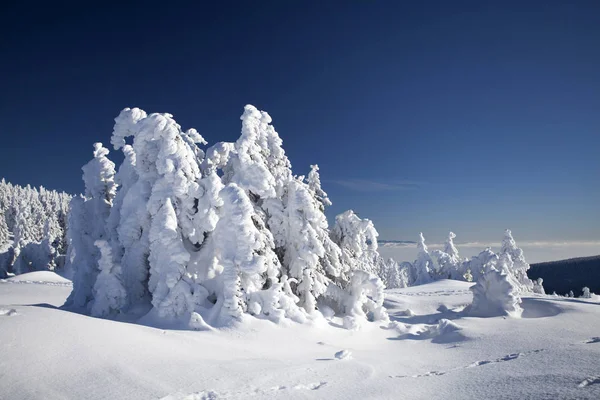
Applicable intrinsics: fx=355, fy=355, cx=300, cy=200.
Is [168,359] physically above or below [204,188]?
below

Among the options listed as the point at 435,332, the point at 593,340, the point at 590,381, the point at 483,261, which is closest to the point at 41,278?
the point at 435,332

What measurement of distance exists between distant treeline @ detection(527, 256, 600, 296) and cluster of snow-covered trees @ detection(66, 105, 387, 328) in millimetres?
93364

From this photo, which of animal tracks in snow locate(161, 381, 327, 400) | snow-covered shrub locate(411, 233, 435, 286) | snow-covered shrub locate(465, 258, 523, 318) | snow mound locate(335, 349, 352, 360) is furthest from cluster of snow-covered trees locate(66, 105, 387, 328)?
snow-covered shrub locate(411, 233, 435, 286)

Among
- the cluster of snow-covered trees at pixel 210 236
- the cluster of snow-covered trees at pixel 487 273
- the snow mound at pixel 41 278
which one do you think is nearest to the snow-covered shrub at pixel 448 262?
the cluster of snow-covered trees at pixel 487 273

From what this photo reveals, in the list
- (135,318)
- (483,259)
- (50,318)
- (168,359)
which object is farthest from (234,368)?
(483,259)

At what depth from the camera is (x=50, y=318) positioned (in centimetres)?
1180

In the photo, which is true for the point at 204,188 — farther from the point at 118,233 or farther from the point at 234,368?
the point at 234,368

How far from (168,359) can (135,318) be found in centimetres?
885

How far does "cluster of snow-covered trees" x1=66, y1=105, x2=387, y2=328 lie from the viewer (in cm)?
1705

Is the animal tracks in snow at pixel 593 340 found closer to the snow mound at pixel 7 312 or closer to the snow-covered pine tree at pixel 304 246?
the snow-covered pine tree at pixel 304 246

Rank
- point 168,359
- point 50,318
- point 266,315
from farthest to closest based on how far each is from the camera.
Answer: point 266,315 → point 50,318 → point 168,359

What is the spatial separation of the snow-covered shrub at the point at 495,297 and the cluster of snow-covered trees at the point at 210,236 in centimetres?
883

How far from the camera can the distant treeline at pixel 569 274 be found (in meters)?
96.8

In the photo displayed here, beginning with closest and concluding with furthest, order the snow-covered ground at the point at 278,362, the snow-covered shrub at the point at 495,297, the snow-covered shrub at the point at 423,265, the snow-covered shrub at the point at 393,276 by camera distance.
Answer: the snow-covered ground at the point at 278,362, the snow-covered shrub at the point at 495,297, the snow-covered shrub at the point at 423,265, the snow-covered shrub at the point at 393,276
